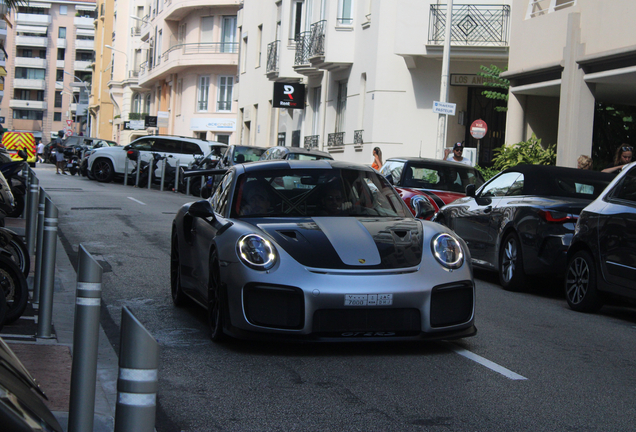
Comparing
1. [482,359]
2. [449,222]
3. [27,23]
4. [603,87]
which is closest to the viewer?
[482,359]

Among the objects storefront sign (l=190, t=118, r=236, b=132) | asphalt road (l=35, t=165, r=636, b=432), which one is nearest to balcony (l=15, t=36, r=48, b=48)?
storefront sign (l=190, t=118, r=236, b=132)

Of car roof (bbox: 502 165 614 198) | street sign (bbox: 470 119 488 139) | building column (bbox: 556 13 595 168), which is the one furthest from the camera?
street sign (bbox: 470 119 488 139)

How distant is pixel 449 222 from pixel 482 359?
252 inches

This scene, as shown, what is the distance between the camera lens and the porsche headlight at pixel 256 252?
6305mm

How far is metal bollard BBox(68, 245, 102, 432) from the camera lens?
336 centimetres

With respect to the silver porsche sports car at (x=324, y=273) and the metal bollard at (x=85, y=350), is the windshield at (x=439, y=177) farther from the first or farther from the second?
the metal bollard at (x=85, y=350)

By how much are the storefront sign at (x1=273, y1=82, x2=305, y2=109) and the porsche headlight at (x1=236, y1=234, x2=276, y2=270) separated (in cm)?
2908

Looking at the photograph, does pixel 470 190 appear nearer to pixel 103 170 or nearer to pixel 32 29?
pixel 103 170

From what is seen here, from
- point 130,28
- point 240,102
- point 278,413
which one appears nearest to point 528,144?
point 278,413

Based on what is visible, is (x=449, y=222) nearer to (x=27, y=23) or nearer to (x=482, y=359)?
(x=482, y=359)

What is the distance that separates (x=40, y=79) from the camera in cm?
12281

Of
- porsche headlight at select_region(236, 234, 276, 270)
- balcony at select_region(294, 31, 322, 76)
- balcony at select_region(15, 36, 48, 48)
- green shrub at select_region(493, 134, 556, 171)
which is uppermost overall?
balcony at select_region(15, 36, 48, 48)

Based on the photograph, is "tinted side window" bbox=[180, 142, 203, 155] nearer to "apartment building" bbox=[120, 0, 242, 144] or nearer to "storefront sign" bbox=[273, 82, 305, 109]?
"storefront sign" bbox=[273, 82, 305, 109]

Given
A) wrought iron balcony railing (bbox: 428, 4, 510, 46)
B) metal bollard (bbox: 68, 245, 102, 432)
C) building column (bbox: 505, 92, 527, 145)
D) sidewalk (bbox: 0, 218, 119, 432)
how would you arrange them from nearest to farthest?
metal bollard (bbox: 68, 245, 102, 432)
sidewalk (bbox: 0, 218, 119, 432)
building column (bbox: 505, 92, 527, 145)
wrought iron balcony railing (bbox: 428, 4, 510, 46)
